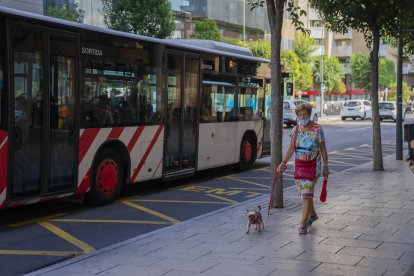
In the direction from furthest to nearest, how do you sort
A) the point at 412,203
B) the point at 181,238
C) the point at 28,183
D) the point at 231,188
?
the point at 231,188 → the point at 412,203 → the point at 28,183 → the point at 181,238

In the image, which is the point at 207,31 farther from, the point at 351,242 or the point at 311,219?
the point at 351,242

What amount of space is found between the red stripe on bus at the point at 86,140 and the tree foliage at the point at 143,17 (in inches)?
519

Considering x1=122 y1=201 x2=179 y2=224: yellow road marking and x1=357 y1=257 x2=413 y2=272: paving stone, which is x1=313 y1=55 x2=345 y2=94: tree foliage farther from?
x1=357 y1=257 x2=413 y2=272: paving stone

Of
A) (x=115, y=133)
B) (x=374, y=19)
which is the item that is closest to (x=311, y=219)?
(x=115, y=133)

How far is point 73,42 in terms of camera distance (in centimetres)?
869

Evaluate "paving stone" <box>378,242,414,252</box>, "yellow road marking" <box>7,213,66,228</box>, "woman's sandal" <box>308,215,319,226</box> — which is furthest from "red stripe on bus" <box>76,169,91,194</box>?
"paving stone" <box>378,242,414,252</box>

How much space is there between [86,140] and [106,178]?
35.2 inches

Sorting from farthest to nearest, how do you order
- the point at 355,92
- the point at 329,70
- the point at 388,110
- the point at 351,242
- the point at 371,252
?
1. the point at 355,92
2. the point at 329,70
3. the point at 388,110
4. the point at 351,242
5. the point at 371,252

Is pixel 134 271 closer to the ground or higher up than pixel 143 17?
closer to the ground

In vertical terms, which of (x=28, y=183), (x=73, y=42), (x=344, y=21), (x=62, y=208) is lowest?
(x=62, y=208)

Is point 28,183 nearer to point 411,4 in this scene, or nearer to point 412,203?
point 412,203

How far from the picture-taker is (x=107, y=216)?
8.70 metres

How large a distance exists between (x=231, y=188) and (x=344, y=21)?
5.54 meters

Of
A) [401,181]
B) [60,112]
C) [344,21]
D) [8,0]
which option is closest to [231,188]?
[401,181]
